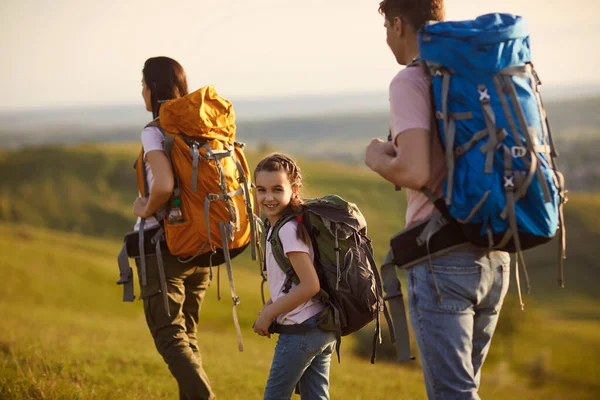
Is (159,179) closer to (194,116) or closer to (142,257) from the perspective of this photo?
(194,116)

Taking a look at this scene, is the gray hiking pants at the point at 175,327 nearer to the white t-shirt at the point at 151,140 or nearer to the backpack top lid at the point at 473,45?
the white t-shirt at the point at 151,140

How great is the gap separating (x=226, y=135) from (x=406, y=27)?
2162 mm

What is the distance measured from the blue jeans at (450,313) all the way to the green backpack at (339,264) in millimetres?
727

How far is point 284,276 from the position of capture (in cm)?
448

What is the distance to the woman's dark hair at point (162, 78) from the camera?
18.0 feet

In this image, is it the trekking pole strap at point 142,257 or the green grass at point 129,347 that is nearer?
the trekking pole strap at point 142,257

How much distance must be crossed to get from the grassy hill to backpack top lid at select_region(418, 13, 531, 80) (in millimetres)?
1885

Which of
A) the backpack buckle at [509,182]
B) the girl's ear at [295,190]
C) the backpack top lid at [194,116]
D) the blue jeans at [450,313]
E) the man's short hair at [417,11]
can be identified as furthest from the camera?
the backpack top lid at [194,116]

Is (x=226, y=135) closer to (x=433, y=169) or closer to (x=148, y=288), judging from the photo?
(x=148, y=288)

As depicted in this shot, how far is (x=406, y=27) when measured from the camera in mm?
3738

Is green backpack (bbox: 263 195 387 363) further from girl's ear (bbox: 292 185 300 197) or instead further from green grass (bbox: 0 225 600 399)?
green grass (bbox: 0 225 600 399)

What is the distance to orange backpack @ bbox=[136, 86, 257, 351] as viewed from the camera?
17.2 ft


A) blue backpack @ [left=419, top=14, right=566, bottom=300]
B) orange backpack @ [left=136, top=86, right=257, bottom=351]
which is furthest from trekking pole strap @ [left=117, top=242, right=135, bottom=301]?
blue backpack @ [left=419, top=14, right=566, bottom=300]

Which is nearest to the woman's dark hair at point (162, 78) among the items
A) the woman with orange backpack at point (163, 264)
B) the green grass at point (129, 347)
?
the woman with orange backpack at point (163, 264)
